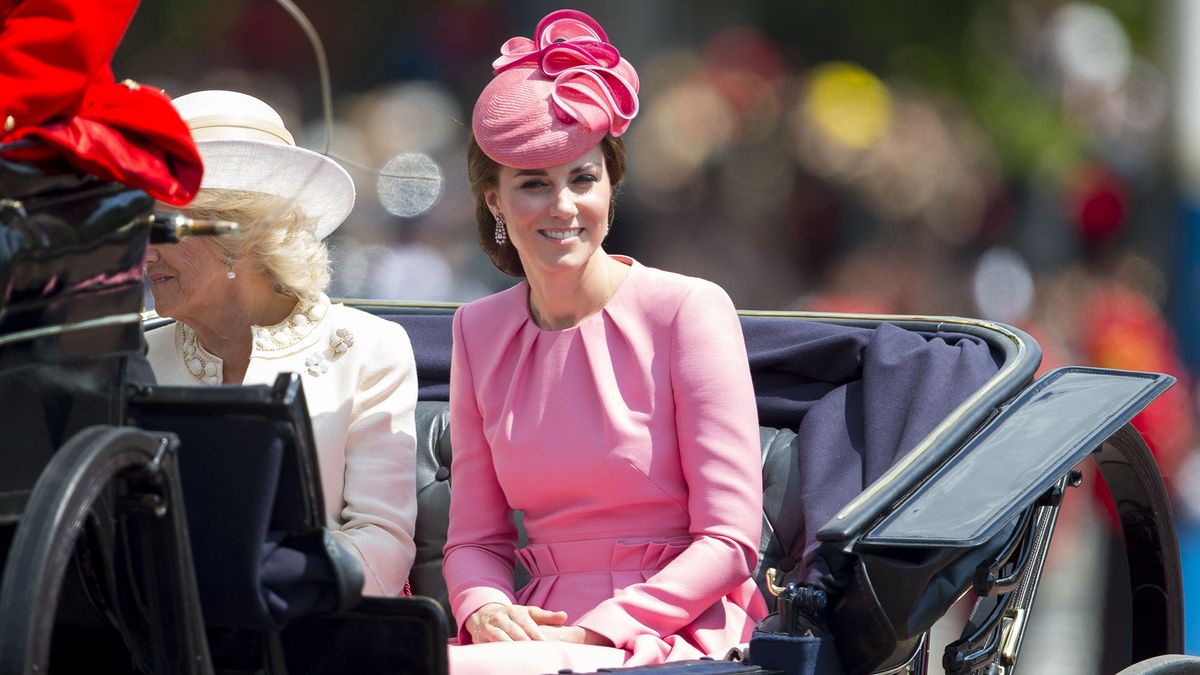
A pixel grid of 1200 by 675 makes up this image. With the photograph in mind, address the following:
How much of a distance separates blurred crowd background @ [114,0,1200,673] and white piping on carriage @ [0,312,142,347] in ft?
12.9

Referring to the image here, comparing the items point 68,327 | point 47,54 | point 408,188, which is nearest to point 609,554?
point 68,327

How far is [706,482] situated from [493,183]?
656mm

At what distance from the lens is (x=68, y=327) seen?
2295 millimetres

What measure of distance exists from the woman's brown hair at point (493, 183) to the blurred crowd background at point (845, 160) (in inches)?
113

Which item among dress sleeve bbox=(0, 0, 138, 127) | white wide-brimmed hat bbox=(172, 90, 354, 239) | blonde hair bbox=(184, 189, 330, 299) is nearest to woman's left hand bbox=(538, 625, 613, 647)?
blonde hair bbox=(184, 189, 330, 299)

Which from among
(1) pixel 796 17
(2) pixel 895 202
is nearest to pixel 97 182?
(2) pixel 895 202

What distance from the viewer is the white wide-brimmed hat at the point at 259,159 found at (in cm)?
329

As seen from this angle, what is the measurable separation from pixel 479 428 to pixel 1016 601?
3.25ft

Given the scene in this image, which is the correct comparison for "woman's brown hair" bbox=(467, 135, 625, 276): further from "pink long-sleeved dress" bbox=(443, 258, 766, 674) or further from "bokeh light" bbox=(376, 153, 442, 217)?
"bokeh light" bbox=(376, 153, 442, 217)

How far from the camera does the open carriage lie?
224 centimetres

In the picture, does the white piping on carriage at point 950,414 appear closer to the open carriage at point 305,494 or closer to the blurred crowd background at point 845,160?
the open carriage at point 305,494

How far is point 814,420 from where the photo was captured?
11.9 ft

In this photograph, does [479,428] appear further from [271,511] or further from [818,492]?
[271,511]

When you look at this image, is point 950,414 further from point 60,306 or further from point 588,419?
point 60,306
